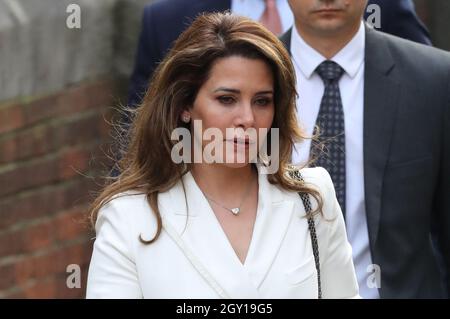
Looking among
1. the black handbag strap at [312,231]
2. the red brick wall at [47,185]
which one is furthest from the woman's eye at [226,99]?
the red brick wall at [47,185]

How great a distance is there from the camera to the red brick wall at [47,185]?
225 inches

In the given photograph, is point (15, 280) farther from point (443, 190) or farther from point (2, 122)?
point (443, 190)

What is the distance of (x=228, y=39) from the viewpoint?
3.54 m

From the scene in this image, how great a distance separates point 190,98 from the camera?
3607 mm

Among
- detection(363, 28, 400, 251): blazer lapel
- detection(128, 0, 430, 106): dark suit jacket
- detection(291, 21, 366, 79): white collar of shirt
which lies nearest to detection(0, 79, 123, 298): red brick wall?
detection(128, 0, 430, 106): dark suit jacket

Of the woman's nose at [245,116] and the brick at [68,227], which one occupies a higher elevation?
the woman's nose at [245,116]

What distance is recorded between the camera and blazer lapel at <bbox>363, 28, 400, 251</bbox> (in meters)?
4.39

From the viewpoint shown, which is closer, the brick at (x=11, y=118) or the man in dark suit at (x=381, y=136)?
the man in dark suit at (x=381, y=136)

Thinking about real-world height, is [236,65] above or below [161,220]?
above

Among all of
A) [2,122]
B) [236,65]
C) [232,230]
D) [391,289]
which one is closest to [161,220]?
[232,230]

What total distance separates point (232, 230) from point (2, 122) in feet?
7.89

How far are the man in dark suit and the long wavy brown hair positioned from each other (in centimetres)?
81

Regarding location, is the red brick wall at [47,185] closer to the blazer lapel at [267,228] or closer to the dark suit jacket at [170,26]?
the dark suit jacket at [170,26]

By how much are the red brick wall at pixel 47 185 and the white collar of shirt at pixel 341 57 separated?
4.24ft
